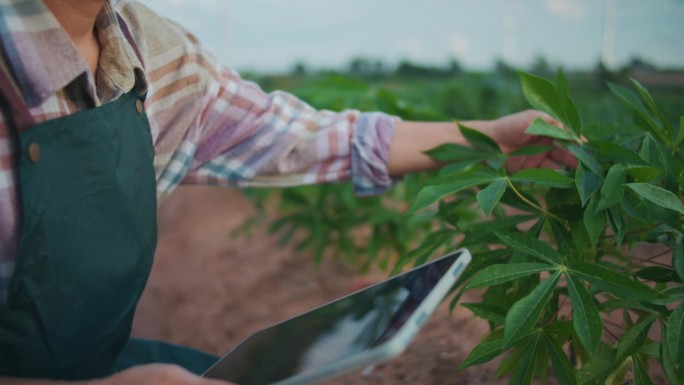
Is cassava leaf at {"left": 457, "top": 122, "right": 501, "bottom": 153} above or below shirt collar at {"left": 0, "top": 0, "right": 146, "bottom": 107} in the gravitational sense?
below

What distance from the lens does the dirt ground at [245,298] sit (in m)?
1.31

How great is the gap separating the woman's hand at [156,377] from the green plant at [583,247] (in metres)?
0.35

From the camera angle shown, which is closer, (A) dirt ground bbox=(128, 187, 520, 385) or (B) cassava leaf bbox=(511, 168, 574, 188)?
(B) cassava leaf bbox=(511, 168, 574, 188)

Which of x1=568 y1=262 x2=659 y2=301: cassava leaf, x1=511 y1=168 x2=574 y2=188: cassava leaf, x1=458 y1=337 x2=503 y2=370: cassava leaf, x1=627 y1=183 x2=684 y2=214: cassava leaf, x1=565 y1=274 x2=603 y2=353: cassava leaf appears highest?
x1=627 y1=183 x2=684 y2=214: cassava leaf

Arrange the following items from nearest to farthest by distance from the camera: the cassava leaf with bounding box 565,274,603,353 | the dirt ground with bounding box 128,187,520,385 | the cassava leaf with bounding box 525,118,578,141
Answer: the cassava leaf with bounding box 565,274,603,353 < the cassava leaf with bounding box 525,118,578,141 < the dirt ground with bounding box 128,187,520,385

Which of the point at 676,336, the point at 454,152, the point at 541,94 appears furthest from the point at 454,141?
the point at 676,336

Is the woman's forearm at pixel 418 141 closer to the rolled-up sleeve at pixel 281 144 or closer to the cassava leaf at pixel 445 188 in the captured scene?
the rolled-up sleeve at pixel 281 144

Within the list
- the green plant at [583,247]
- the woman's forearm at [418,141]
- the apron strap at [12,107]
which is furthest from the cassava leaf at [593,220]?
the apron strap at [12,107]

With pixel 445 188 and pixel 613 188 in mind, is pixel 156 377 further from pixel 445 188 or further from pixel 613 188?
pixel 613 188

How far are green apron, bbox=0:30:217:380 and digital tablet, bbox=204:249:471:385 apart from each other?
0.16 metres

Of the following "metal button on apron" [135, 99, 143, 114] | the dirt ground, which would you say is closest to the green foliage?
the dirt ground

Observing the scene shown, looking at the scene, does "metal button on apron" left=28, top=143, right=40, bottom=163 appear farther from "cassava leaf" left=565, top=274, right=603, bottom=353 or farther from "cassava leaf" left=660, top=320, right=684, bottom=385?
"cassava leaf" left=660, top=320, right=684, bottom=385

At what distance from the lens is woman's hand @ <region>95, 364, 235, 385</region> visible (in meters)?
0.63

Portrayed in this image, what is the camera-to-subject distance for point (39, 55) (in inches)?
31.6
